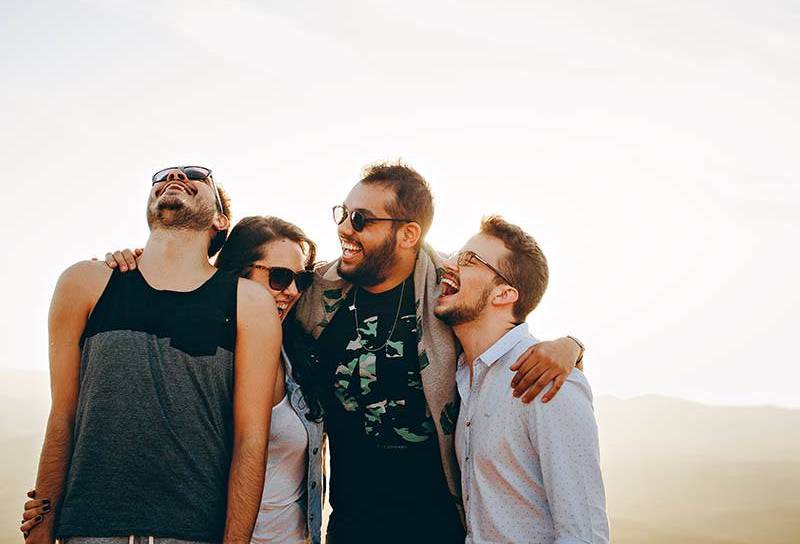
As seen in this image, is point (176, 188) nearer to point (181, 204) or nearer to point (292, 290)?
point (181, 204)

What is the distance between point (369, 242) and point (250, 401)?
1.83 m

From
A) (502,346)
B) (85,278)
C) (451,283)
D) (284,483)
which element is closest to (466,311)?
(451,283)

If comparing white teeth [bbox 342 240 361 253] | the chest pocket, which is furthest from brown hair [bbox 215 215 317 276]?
the chest pocket

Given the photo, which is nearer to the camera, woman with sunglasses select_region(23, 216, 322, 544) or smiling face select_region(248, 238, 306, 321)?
woman with sunglasses select_region(23, 216, 322, 544)

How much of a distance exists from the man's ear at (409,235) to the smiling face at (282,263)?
779 millimetres

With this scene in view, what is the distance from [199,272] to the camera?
3566 mm

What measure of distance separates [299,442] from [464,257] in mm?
1603

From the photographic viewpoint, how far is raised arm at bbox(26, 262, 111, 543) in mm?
3242

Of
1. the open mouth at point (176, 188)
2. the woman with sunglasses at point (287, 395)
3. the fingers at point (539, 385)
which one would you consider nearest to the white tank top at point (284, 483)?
the woman with sunglasses at point (287, 395)

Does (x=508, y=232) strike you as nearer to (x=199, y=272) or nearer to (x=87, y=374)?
(x=199, y=272)

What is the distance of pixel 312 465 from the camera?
163 inches

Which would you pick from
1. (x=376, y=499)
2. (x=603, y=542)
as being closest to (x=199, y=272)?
(x=376, y=499)

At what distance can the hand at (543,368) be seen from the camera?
3.35 meters

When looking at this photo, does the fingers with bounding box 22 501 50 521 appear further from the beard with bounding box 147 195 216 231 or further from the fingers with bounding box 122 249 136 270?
the beard with bounding box 147 195 216 231
